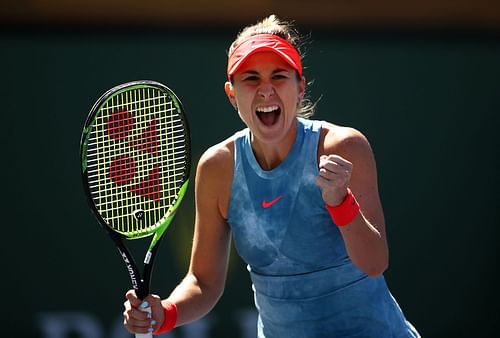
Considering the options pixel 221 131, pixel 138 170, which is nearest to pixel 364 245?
pixel 138 170

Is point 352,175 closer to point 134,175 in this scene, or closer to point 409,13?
point 134,175

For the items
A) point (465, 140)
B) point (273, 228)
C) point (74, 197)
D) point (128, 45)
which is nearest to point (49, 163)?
point (74, 197)

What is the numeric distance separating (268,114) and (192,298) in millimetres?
643

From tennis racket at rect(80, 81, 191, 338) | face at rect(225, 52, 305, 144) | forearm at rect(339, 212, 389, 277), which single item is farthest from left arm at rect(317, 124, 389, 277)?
tennis racket at rect(80, 81, 191, 338)

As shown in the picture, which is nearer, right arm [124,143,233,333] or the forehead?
the forehead

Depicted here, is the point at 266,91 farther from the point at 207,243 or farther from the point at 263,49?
the point at 207,243

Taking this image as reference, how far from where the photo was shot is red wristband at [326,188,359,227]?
2.92m

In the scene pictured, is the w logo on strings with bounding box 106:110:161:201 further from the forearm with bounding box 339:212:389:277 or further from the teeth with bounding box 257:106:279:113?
the forearm with bounding box 339:212:389:277

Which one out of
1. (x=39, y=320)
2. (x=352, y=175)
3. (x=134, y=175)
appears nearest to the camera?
(x=352, y=175)

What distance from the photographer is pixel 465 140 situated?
20.8 feet

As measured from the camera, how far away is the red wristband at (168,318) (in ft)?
10.4

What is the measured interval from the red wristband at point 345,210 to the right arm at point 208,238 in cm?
46

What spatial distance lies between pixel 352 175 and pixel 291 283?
368mm

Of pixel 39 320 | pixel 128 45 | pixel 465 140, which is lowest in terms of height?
pixel 39 320
